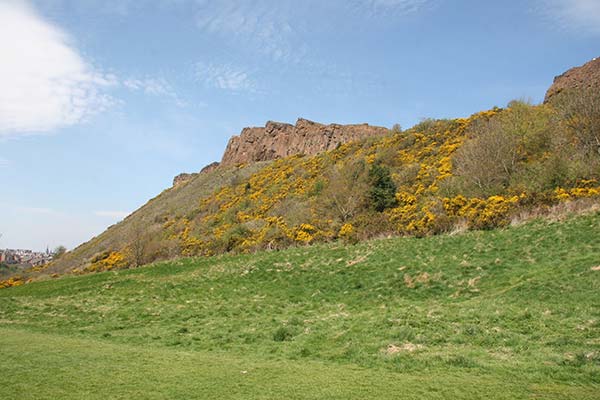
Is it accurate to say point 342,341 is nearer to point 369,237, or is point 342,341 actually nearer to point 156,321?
point 156,321

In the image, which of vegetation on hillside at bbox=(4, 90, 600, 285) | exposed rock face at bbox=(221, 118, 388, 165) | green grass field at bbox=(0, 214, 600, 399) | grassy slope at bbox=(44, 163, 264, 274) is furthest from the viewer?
exposed rock face at bbox=(221, 118, 388, 165)

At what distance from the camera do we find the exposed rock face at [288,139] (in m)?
93.9

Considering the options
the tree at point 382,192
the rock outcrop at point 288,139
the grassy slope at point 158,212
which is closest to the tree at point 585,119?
the tree at point 382,192

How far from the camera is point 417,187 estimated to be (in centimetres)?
3531

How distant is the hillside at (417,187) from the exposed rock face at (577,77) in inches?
10.3

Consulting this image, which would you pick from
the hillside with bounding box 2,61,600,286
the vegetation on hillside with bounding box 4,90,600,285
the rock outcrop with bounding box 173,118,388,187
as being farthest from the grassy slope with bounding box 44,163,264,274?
the rock outcrop with bounding box 173,118,388,187

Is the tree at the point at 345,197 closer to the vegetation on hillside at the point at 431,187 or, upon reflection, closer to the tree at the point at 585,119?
the vegetation on hillside at the point at 431,187

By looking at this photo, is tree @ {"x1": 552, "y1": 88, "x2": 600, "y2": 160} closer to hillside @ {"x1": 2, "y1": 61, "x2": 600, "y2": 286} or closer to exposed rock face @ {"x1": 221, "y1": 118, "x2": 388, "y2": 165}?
hillside @ {"x1": 2, "y1": 61, "x2": 600, "y2": 286}

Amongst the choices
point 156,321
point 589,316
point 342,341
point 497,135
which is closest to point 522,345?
point 589,316

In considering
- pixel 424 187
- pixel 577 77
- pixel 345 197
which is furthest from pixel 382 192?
pixel 577 77

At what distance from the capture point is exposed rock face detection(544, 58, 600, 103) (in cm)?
4978

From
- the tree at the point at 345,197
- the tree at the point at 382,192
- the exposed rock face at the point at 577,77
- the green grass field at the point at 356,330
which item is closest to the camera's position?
the green grass field at the point at 356,330

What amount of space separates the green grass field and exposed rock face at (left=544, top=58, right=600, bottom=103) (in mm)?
39669

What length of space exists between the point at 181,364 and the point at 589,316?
10.3 meters
